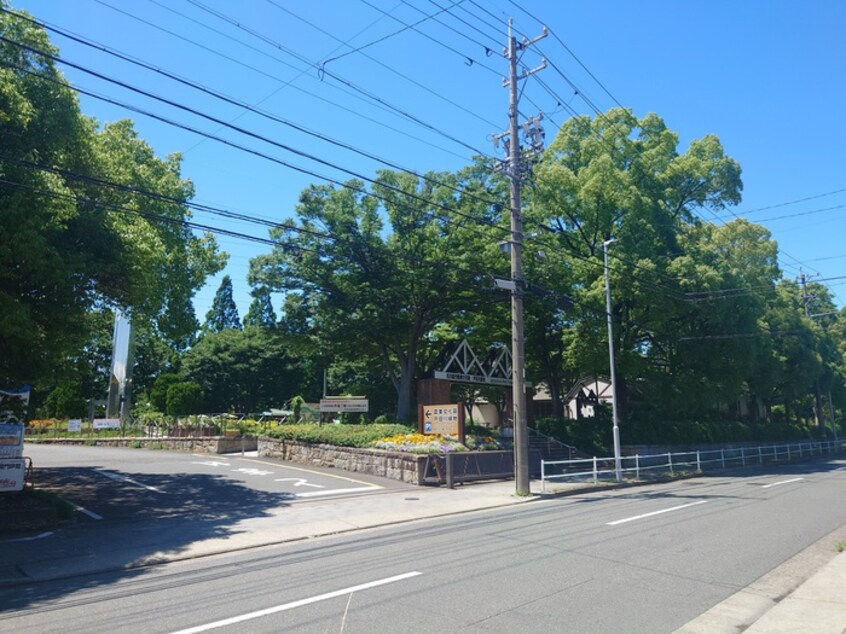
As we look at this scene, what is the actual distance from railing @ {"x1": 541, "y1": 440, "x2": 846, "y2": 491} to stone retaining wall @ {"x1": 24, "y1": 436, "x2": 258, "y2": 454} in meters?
15.8

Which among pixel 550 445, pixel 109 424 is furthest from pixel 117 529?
pixel 109 424

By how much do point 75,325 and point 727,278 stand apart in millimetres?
28428

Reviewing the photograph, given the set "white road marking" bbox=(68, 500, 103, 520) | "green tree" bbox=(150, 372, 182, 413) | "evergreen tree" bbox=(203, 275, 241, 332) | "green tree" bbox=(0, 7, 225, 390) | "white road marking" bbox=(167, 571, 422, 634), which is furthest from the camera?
"evergreen tree" bbox=(203, 275, 241, 332)

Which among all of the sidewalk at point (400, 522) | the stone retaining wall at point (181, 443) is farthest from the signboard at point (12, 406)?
the stone retaining wall at point (181, 443)

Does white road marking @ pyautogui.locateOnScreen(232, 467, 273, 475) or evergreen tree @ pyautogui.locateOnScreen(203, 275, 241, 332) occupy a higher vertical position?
evergreen tree @ pyautogui.locateOnScreen(203, 275, 241, 332)

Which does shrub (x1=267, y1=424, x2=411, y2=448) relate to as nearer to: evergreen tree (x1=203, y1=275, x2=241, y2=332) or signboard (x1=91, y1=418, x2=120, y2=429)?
signboard (x1=91, y1=418, x2=120, y2=429)

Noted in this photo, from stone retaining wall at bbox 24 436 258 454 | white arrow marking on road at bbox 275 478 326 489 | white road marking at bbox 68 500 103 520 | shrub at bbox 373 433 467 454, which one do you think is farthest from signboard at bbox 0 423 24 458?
stone retaining wall at bbox 24 436 258 454

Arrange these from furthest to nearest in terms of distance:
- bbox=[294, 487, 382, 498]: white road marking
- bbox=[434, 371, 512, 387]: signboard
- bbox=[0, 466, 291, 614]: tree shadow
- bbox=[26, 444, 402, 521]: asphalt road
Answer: bbox=[434, 371, 512, 387]: signboard < bbox=[294, 487, 382, 498]: white road marking < bbox=[26, 444, 402, 521]: asphalt road < bbox=[0, 466, 291, 614]: tree shadow

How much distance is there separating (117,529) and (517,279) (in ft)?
40.0

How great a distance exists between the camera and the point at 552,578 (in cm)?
750

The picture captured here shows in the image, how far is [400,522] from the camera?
1312 centimetres

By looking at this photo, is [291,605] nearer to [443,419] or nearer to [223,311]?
[443,419]

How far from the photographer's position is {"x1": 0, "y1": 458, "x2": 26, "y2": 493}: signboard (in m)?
12.6

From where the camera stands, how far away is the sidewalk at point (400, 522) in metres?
5.98
